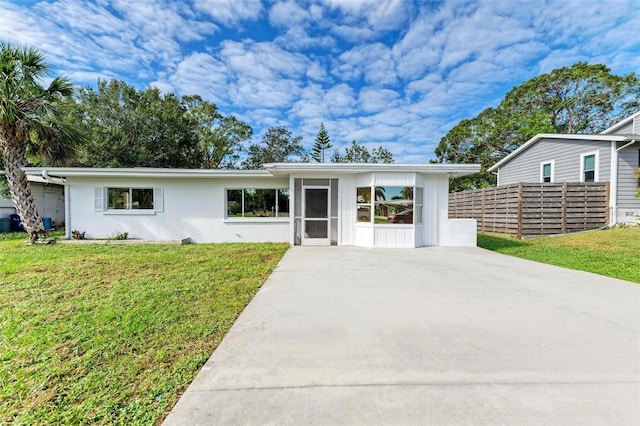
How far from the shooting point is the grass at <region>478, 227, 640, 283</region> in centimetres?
→ 601

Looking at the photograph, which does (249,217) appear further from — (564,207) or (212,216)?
(564,207)

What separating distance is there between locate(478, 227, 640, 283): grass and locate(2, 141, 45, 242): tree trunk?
51.7 ft

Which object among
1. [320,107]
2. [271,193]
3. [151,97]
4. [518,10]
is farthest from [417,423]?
[151,97]

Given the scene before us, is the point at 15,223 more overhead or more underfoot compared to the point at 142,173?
more underfoot

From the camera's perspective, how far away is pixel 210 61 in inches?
512

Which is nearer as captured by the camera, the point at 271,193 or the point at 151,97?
the point at 271,193

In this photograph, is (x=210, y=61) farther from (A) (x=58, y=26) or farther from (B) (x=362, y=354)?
(B) (x=362, y=354)

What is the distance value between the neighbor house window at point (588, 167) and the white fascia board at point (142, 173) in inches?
531

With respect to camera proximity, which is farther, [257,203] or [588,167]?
[588,167]

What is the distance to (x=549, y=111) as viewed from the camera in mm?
22016

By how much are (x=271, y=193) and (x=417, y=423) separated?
30.0 feet

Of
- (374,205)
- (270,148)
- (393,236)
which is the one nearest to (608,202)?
(393,236)

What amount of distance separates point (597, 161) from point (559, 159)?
6.13 ft

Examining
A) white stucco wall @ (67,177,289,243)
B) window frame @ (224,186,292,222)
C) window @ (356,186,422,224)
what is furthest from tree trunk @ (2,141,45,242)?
window @ (356,186,422,224)
